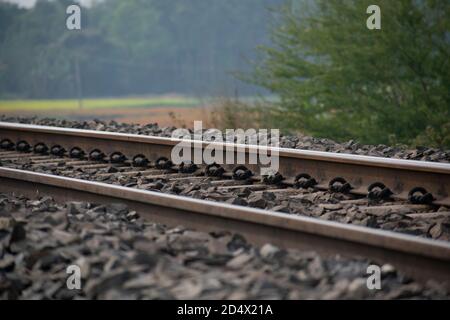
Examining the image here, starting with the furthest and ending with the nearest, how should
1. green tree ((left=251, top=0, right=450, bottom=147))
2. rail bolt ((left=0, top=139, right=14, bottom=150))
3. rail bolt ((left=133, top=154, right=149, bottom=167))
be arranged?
green tree ((left=251, top=0, right=450, bottom=147)) < rail bolt ((left=0, top=139, right=14, bottom=150)) < rail bolt ((left=133, top=154, right=149, bottom=167))

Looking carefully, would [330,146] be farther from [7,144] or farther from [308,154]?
[7,144]

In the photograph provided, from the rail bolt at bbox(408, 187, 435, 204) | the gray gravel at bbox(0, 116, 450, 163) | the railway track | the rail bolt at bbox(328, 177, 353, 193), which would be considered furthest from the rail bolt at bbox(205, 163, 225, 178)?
the rail bolt at bbox(408, 187, 435, 204)

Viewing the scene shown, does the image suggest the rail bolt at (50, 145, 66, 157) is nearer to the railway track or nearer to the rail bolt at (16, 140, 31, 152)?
the railway track

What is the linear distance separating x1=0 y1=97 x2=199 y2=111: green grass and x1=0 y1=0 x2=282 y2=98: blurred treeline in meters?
1.13

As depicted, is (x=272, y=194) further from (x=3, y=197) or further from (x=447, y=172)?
(x=3, y=197)

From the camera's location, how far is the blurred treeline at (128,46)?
50.1 m

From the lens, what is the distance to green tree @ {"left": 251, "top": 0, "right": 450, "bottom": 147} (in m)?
15.6

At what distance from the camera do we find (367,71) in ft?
52.8

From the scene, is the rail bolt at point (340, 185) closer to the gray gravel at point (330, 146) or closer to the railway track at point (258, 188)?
the railway track at point (258, 188)

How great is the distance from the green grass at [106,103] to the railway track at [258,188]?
35209 mm

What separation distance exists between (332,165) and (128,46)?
Result: 5336 centimetres

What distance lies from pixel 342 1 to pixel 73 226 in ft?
42.1

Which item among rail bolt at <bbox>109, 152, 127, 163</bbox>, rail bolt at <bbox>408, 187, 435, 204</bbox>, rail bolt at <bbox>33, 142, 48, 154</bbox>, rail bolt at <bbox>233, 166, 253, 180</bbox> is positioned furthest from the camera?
rail bolt at <bbox>33, 142, 48, 154</bbox>

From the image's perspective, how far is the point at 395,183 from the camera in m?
6.29
